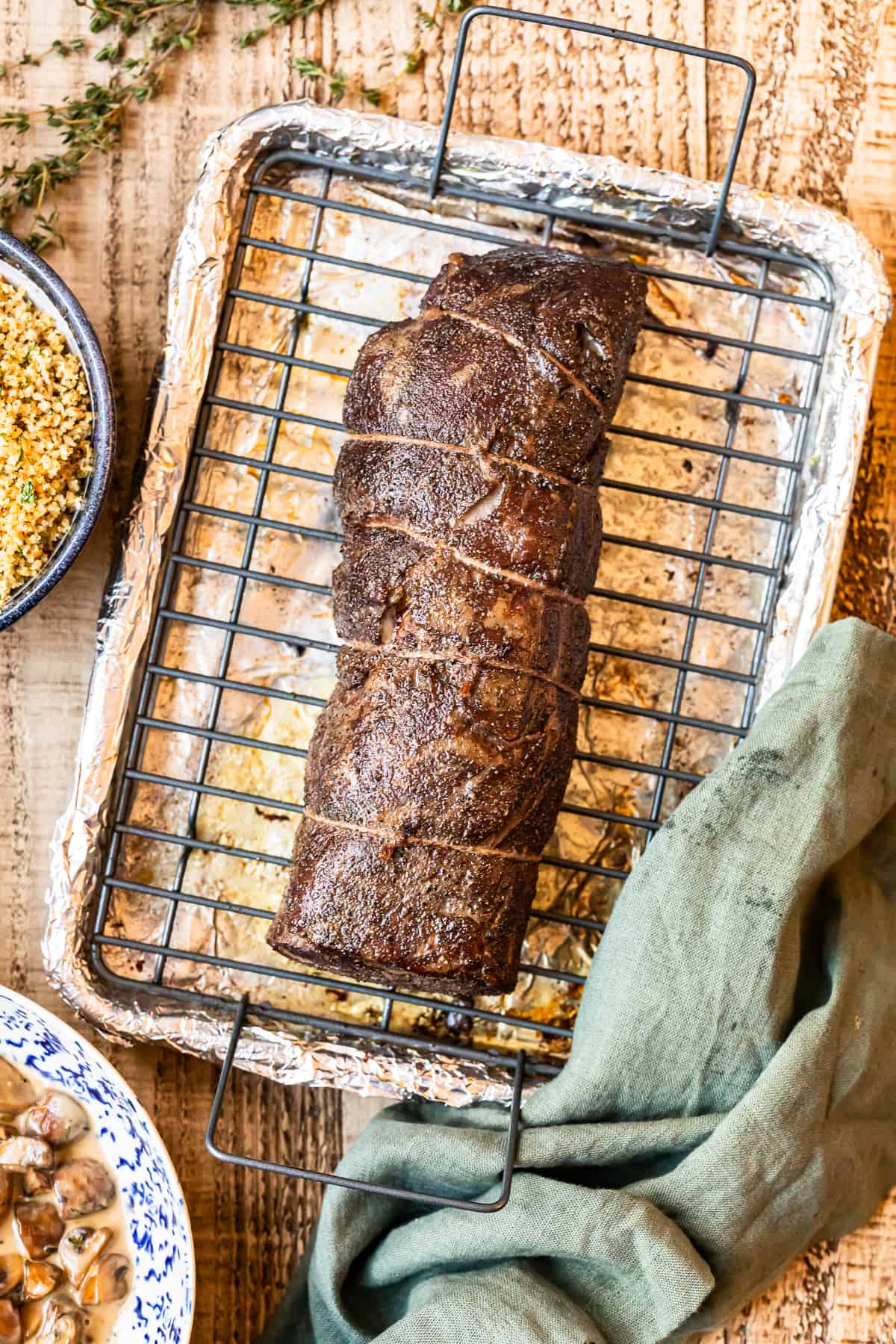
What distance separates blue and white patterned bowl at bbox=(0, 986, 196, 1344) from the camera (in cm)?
192

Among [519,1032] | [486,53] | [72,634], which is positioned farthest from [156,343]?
[519,1032]

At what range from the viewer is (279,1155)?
2.18 metres

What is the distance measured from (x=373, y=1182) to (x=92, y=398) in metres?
1.36

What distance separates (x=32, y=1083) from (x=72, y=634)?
2.57 feet

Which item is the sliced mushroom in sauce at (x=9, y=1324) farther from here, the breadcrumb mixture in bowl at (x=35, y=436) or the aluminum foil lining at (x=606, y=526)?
the breadcrumb mixture in bowl at (x=35, y=436)

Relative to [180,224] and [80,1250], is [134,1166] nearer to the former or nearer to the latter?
[80,1250]

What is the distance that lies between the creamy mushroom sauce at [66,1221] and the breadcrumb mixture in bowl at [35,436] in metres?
0.84

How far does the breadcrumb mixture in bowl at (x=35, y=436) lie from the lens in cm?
187

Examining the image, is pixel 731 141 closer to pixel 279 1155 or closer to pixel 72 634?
pixel 72 634

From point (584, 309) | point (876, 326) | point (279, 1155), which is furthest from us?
point (279, 1155)

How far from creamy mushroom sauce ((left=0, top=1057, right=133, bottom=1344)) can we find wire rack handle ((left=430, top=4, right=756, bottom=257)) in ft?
5.54

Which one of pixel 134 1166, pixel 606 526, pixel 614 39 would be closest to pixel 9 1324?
pixel 134 1166

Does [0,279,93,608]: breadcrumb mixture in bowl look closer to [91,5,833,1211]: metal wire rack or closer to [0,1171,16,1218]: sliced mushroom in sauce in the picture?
[91,5,833,1211]: metal wire rack

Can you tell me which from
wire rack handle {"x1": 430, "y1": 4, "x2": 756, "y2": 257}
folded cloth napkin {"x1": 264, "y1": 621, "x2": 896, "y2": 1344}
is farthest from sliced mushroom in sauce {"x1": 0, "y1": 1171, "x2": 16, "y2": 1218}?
wire rack handle {"x1": 430, "y1": 4, "x2": 756, "y2": 257}
